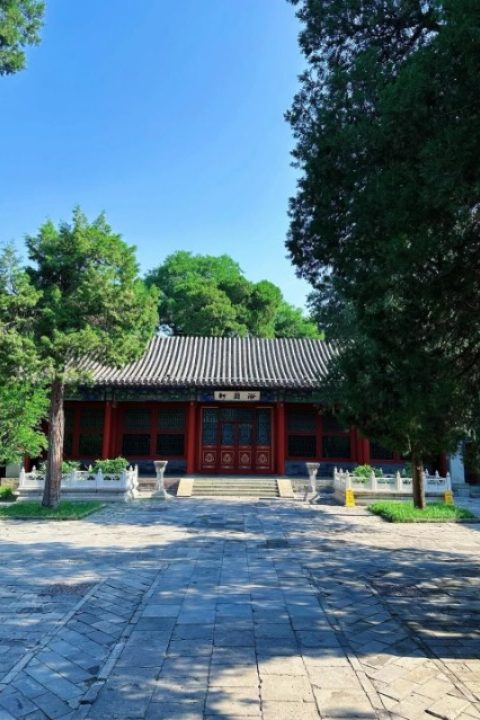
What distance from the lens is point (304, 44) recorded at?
602cm

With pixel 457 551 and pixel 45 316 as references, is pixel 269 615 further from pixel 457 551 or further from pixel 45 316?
pixel 45 316

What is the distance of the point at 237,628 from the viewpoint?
14.5 ft

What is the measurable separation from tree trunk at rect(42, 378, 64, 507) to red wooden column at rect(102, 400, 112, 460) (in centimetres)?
559

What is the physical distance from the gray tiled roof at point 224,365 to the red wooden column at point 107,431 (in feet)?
3.98

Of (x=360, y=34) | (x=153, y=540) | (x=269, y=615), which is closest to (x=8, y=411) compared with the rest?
(x=153, y=540)

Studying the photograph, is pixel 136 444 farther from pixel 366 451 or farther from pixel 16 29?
pixel 16 29

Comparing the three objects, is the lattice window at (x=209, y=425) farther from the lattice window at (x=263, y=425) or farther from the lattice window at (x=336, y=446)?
the lattice window at (x=336, y=446)

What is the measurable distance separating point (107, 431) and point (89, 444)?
1376 millimetres

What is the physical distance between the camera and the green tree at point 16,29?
877cm

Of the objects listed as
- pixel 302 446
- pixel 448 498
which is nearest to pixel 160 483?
pixel 302 446

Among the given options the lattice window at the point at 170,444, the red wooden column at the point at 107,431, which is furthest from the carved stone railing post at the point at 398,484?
the red wooden column at the point at 107,431

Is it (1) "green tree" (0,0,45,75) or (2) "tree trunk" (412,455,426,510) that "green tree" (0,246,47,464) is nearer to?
(1) "green tree" (0,0,45,75)

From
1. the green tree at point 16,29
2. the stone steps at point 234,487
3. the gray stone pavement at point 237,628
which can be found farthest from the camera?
the stone steps at point 234,487

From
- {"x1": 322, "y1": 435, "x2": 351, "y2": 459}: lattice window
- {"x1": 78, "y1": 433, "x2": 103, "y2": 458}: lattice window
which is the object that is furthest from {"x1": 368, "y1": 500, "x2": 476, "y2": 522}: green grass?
{"x1": 78, "y1": 433, "x2": 103, "y2": 458}: lattice window
